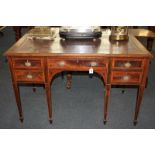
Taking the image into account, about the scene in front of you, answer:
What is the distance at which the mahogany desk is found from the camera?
135cm

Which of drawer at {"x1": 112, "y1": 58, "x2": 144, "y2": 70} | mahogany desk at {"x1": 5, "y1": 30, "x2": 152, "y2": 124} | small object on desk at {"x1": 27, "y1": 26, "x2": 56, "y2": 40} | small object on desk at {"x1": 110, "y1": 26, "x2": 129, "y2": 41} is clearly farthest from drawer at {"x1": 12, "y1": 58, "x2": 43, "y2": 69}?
small object on desk at {"x1": 110, "y1": 26, "x2": 129, "y2": 41}

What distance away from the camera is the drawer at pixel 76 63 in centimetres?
138

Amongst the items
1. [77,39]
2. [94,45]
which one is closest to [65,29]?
[77,39]

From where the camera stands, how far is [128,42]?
1590 millimetres

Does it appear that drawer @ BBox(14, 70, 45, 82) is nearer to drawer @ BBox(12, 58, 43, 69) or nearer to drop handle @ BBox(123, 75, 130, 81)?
drawer @ BBox(12, 58, 43, 69)

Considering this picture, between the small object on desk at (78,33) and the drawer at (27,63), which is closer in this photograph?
the drawer at (27,63)

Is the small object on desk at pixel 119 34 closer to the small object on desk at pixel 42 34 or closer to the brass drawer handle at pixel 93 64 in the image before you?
the brass drawer handle at pixel 93 64

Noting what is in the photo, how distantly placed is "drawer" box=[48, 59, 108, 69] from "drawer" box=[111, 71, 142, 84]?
122 mm

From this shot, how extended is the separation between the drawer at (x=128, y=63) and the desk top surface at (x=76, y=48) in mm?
49

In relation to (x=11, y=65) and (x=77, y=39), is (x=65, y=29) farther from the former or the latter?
(x=11, y=65)

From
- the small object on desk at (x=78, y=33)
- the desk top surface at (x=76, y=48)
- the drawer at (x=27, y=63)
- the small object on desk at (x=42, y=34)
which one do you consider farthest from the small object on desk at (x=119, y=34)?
the drawer at (x=27, y=63)

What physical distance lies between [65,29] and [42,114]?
0.89 meters
